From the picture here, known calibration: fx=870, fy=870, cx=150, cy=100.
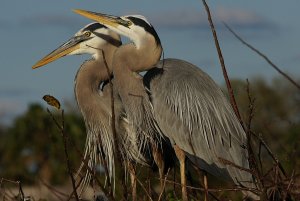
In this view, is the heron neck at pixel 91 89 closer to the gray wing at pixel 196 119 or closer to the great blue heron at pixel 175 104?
the great blue heron at pixel 175 104

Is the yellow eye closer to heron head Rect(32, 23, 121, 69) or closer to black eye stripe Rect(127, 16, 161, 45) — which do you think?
heron head Rect(32, 23, 121, 69)

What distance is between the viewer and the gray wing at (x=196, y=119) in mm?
6270

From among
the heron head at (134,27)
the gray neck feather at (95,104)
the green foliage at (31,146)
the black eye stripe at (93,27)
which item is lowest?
the green foliage at (31,146)

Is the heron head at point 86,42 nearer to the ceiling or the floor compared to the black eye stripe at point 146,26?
nearer to the floor

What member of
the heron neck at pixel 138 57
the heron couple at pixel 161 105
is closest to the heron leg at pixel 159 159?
the heron couple at pixel 161 105

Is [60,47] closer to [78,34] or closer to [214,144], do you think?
[78,34]

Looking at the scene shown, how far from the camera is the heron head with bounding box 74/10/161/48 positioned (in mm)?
6371

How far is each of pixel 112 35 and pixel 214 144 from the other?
127 cm

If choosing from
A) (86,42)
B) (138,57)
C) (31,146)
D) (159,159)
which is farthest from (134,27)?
(31,146)

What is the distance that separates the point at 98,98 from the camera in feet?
22.0

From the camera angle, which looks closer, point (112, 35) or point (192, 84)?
point (192, 84)

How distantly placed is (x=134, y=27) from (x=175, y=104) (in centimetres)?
65

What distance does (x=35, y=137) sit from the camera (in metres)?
24.3

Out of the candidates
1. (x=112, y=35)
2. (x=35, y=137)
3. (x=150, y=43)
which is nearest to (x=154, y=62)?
(x=150, y=43)
